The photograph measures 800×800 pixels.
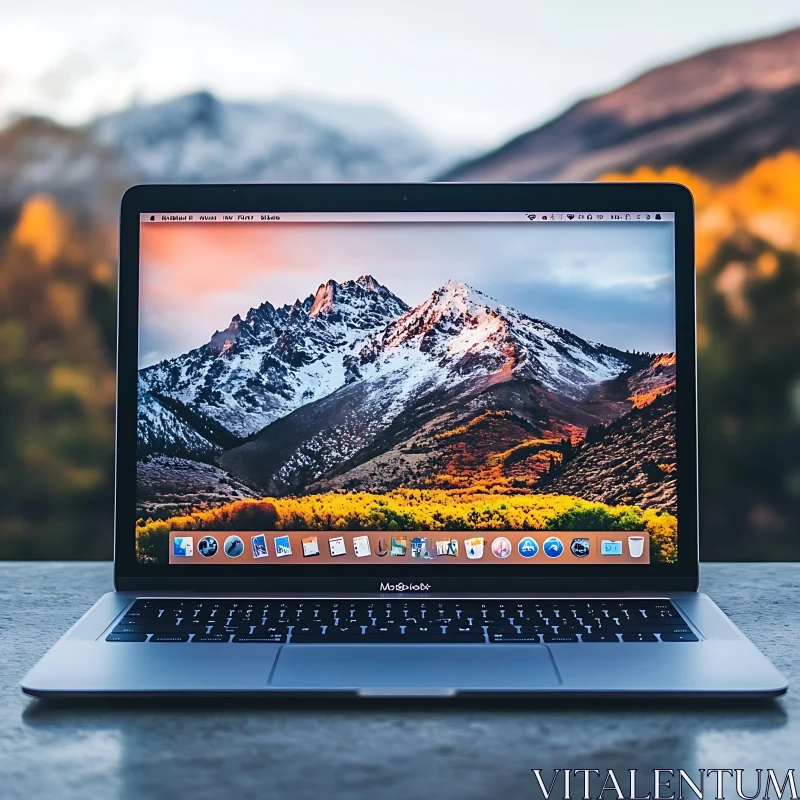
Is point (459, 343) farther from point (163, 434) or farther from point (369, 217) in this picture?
point (163, 434)

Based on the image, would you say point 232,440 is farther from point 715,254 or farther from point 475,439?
point 715,254

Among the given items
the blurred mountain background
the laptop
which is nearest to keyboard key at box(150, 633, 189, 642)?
the laptop

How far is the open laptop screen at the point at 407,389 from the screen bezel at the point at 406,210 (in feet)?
0.04

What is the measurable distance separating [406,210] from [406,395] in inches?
8.3

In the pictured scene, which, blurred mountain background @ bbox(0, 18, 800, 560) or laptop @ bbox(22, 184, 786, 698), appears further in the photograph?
blurred mountain background @ bbox(0, 18, 800, 560)

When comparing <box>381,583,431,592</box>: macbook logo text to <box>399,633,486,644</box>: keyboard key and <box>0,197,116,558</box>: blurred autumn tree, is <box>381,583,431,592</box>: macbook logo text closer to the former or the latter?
<box>399,633,486,644</box>: keyboard key

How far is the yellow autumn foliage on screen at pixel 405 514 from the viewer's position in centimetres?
93

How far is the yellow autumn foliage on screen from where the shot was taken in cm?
93

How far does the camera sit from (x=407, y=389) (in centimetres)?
96

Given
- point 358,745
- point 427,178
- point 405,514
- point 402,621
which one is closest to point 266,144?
point 427,178

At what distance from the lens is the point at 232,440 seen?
95cm

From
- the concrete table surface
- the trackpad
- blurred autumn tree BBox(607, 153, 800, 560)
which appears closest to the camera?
the concrete table surface

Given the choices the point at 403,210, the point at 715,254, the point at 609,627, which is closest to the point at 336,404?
the point at 403,210

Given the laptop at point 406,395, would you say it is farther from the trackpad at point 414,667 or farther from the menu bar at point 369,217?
the trackpad at point 414,667
